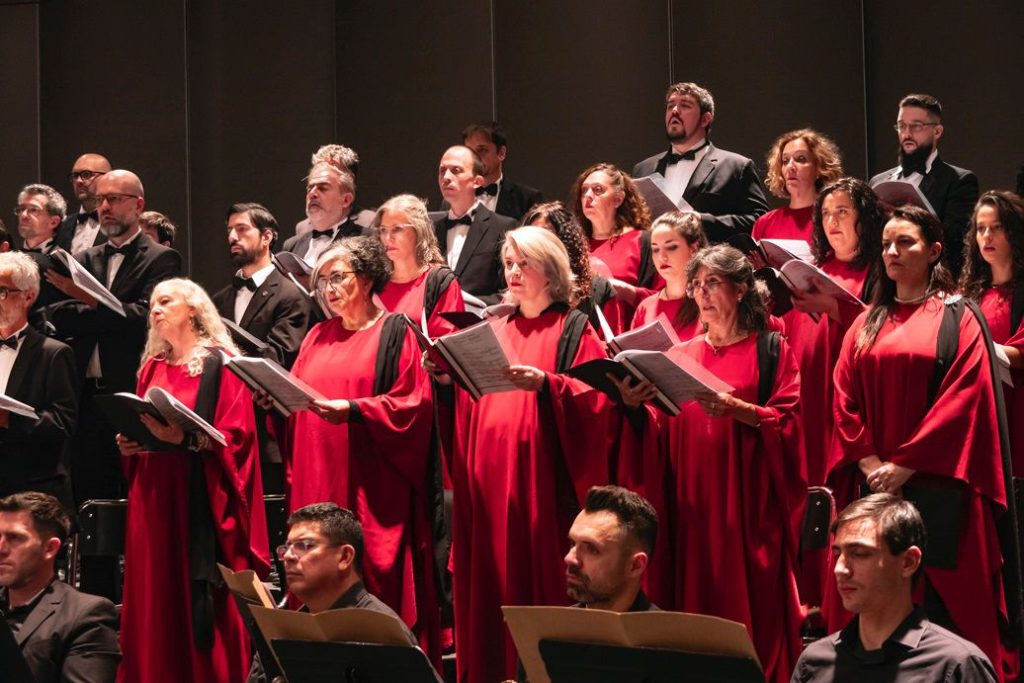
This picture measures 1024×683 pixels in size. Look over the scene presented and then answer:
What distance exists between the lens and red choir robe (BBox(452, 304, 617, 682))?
16.3 feet

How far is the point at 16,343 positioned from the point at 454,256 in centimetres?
185

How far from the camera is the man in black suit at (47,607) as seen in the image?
427 centimetres

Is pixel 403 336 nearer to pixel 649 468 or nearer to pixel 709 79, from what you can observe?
pixel 649 468

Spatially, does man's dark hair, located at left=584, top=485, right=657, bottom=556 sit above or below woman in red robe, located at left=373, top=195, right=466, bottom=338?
below

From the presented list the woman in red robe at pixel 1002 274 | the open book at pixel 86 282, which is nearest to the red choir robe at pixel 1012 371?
the woman in red robe at pixel 1002 274

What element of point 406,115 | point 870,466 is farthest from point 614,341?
point 406,115

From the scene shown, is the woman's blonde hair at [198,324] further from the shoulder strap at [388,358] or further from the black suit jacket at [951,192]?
the black suit jacket at [951,192]

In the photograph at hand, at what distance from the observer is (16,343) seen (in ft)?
19.8

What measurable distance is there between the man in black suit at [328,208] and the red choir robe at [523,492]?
216 cm

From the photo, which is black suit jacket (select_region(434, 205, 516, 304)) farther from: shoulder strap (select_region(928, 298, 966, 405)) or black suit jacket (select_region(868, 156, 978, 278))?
shoulder strap (select_region(928, 298, 966, 405))

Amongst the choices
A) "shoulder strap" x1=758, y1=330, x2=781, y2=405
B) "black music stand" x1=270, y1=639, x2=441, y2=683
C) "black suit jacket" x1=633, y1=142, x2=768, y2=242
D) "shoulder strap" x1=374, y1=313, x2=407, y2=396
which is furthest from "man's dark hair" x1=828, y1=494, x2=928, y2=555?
"black suit jacket" x1=633, y1=142, x2=768, y2=242

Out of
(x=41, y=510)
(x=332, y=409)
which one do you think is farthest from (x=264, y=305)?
(x=41, y=510)

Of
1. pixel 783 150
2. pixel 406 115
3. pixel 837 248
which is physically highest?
pixel 406 115

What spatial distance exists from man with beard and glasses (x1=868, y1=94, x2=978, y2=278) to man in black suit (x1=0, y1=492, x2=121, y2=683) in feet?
11.4
